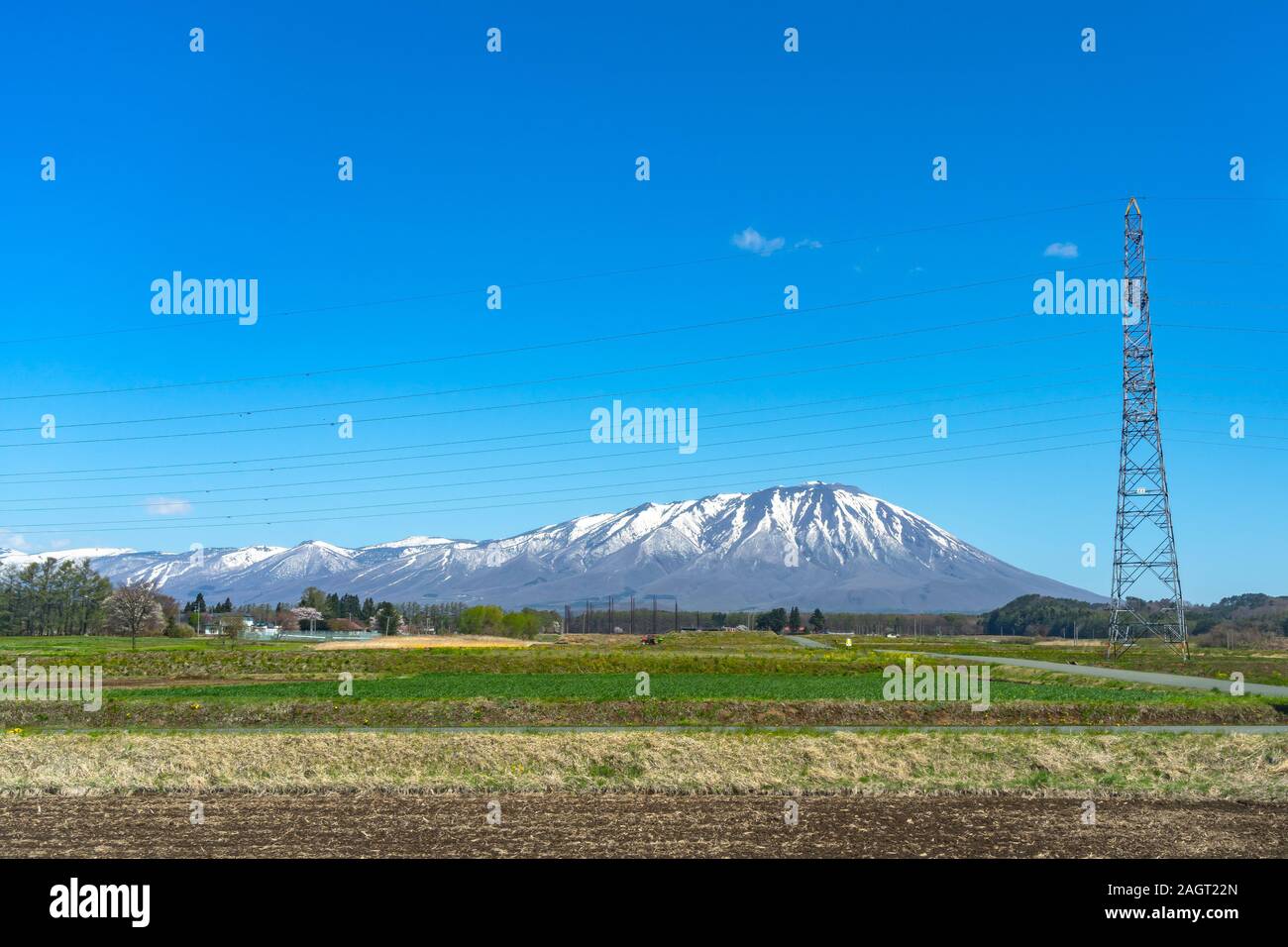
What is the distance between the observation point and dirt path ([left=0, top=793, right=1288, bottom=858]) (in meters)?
18.7

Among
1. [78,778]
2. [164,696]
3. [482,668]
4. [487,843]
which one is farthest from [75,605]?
[487,843]

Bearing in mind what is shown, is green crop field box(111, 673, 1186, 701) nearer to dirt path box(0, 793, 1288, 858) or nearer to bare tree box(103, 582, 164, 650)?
dirt path box(0, 793, 1288, 858)

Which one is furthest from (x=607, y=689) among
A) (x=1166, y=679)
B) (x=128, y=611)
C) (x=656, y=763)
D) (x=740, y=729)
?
(x=128, y=611)

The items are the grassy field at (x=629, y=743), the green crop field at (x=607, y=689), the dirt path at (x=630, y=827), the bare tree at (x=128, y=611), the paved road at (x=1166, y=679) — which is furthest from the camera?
the bare tree at (x=128, y=611)

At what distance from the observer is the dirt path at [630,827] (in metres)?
18.7

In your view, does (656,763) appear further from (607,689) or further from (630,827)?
(607,689)

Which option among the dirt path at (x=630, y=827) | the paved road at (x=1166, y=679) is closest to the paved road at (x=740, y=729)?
the dirt path at (x=630, y=827)

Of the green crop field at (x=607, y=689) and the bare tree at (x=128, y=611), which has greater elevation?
the green crop field at (x=607, y=689)

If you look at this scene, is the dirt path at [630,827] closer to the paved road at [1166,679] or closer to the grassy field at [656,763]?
the grassy field at [656,763]

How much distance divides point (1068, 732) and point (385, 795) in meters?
22.9

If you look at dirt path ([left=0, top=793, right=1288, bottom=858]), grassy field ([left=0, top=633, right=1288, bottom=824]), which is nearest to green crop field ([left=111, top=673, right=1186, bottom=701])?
grassy field ([left=0, top=633, right=1288, bottom=824])

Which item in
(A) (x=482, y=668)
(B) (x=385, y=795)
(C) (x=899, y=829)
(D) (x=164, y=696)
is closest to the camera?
(C) (x=899, y=829)
